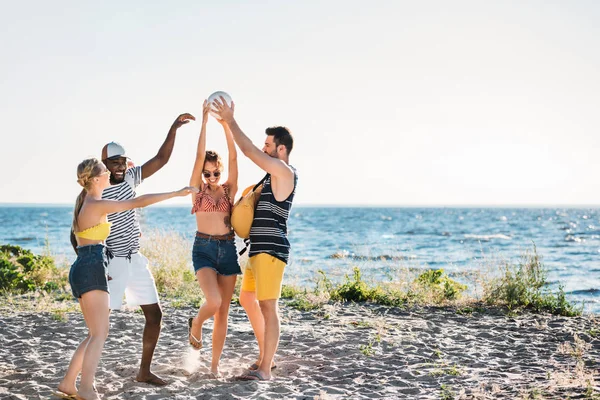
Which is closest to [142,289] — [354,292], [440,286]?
[354,292]

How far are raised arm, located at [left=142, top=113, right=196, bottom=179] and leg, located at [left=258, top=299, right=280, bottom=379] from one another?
4.76ft

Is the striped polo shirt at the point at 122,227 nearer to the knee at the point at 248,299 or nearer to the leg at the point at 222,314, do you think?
the leg at the point at 222,314

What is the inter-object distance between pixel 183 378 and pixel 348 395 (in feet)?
4.92

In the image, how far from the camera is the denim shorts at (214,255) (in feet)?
16.6

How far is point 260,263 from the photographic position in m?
5.07

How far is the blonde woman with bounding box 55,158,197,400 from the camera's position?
14.1 feet

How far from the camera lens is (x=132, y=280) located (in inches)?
188

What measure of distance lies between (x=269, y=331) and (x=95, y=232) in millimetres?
1721

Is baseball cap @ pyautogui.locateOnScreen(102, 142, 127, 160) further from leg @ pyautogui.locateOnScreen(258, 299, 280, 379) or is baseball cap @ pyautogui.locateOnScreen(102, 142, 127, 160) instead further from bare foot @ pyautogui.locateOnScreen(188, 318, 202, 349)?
leg @ pyautogui.locateOnScreen(258, 299, 280, 379)

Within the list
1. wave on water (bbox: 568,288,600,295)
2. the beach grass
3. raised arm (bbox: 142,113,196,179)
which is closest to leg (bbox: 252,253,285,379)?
raised arm (bbox: 142,113,196,179)

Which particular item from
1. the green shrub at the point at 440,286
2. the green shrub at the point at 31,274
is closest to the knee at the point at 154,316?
the green shrub at the point at 440,286

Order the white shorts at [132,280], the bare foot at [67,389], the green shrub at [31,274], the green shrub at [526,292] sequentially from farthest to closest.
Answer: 1. the green shrub at [31,274]
2. the green shrub at [526,292]
3. the white shorts at [132,280]
4. the bare foot at [67,389]

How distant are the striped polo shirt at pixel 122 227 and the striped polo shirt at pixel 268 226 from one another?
975 mm

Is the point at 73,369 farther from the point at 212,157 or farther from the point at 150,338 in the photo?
the point at 212,157
